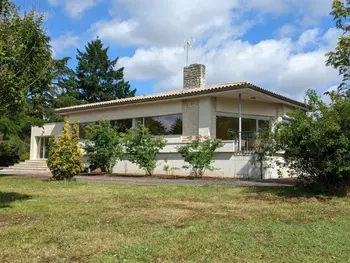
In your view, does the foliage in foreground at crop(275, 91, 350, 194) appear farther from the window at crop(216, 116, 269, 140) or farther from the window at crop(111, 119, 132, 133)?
the window at crop(111, 119, 132, 133)

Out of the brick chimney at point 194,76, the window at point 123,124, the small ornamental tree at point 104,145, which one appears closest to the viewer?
the small ornamental tree at point 104,145

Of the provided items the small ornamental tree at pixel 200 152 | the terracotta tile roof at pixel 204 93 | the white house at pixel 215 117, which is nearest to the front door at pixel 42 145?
the terracotta tile roof at pixel 204 93

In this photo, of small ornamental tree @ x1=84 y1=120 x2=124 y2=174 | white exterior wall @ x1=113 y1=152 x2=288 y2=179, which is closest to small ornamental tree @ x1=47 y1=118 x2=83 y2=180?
small ornamental tree @ x1=84 y1=120 x2=124 y2=174

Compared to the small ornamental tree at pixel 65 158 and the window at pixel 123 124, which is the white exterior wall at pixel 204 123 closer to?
the window at pixel 123 124

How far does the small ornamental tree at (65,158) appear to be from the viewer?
49.7ft

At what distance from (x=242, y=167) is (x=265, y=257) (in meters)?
13.1

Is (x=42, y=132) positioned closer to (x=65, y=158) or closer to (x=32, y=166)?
(x=32, y=166)

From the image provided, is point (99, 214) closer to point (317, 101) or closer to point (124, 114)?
point (317, 101)

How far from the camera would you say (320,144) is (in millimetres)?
9727

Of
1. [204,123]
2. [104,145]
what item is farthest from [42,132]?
[204,123]

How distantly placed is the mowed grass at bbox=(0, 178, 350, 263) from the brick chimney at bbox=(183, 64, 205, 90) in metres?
13.7

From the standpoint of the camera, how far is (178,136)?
20422 mm

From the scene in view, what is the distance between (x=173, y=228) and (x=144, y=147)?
482 inches

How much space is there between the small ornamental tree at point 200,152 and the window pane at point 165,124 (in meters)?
2.90
